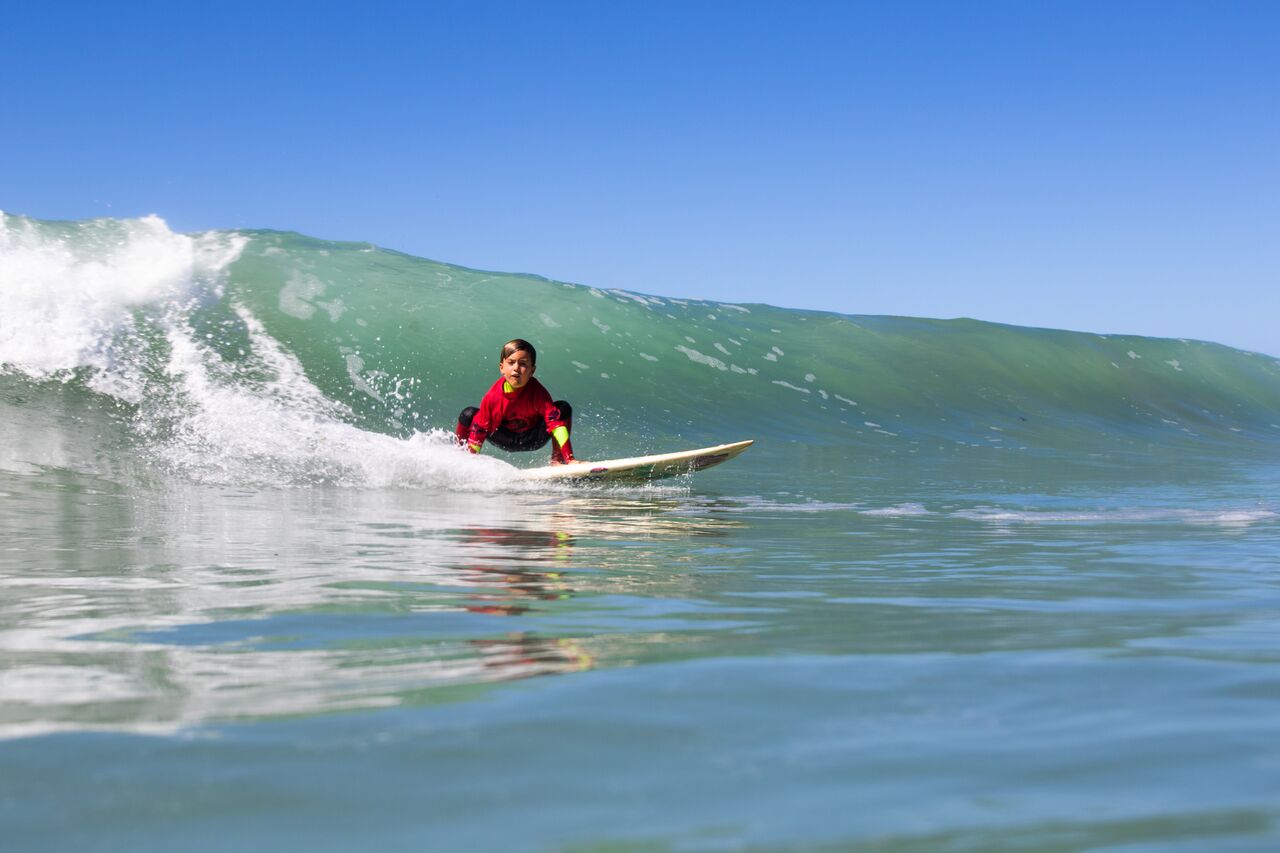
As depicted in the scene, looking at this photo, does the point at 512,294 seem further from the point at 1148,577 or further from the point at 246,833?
the point at 246,833

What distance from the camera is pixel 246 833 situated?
1.38 m

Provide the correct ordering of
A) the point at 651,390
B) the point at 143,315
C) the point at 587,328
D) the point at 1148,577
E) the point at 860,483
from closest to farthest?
the point at 1148,577, the point at 860,483, the point at 143,315, the point at 651,390, the point at 587,328

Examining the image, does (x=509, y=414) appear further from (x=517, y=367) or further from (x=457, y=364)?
(x=457, y=364)

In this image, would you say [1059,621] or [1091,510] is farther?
[1091,510]

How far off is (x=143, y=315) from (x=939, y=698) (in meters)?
18.1

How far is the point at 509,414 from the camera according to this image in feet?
30.6

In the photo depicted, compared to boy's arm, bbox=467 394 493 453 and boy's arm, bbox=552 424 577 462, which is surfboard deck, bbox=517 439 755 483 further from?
boy's arm, bbox=467 394 493 453

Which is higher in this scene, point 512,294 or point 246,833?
point 512,294

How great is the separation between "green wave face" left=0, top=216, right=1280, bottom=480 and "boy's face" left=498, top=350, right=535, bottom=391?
1537mm

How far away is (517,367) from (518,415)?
1.40 ft

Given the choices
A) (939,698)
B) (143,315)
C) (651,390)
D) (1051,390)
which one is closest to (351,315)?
(143,315)

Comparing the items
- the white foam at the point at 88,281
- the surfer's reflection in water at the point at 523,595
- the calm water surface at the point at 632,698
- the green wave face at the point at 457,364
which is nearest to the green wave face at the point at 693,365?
the green wave face at the point at 457,364

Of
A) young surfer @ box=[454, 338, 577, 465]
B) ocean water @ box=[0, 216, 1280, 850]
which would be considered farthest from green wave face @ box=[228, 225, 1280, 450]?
ocean water @ box=[0, 216, 1280, 850]

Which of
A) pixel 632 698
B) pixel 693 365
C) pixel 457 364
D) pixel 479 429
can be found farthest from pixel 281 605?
pixel 693 365
